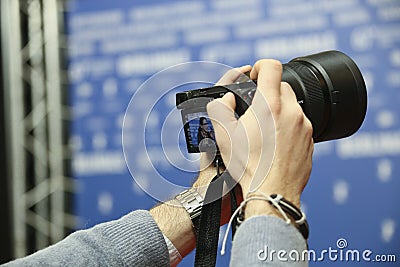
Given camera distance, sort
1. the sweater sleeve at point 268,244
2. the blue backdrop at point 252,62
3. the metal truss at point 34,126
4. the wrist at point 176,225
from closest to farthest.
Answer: the sweater sleeve at point 268,244 < the wrist at point 176,225 < the blue backdrop at point 252,62 < the metal truss at point 34,126

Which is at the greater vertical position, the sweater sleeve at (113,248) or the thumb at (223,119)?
the thumb at (223,119)

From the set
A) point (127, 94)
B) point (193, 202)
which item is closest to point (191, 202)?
point (193, 202)

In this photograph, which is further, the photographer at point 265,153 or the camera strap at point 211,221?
the camera strap at point 211,221

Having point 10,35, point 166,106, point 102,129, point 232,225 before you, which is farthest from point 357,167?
point 10,35

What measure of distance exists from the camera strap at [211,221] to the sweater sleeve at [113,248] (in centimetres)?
9

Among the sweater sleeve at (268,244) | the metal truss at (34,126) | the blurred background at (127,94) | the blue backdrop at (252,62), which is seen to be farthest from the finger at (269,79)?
the metal truss at (34,126)

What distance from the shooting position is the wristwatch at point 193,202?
764 millimetres

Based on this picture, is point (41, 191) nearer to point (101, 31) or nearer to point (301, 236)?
point (101, 31)

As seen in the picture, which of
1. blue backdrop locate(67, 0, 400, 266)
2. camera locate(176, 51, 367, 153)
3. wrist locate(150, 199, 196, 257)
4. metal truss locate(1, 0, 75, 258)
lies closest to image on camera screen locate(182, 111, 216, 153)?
camera locate(176, 51, 367, 153)

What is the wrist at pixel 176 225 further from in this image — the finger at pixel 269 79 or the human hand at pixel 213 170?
the finger at pixel 269 79

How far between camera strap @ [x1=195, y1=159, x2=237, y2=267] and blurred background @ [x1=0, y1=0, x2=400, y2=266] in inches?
23.0

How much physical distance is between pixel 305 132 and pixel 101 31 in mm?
1109

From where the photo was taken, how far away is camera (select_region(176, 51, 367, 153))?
674mm

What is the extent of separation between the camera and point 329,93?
72 cm
